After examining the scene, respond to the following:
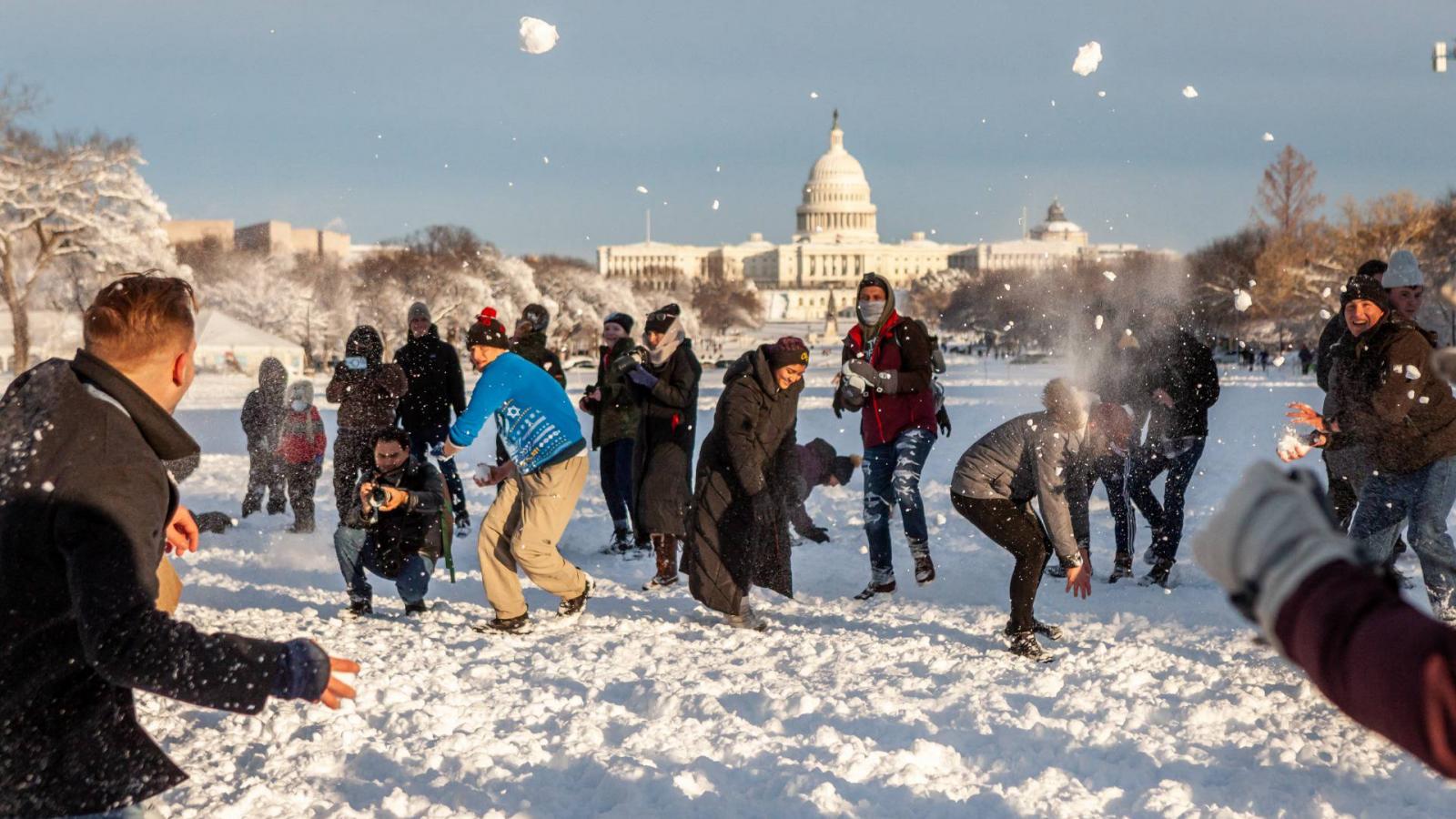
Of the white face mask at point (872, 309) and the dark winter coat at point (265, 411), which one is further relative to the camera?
the dark winter coat at point (265, 411)

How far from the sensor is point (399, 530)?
21.3 feet

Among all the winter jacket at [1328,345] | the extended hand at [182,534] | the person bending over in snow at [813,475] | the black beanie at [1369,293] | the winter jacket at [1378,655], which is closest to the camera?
the winter jacket at [1378,655]

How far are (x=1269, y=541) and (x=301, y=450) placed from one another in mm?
8625

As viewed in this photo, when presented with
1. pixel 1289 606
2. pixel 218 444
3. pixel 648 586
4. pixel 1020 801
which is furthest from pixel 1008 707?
pixel 218 444

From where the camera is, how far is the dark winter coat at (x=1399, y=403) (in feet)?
17.6

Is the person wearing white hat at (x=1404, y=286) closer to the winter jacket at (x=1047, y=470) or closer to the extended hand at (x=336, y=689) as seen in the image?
the winter jacket at (x=1047, y=470)

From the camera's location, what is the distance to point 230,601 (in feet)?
23.7

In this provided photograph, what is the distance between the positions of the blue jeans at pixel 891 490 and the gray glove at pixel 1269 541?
5.45m

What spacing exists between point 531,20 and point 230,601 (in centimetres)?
361

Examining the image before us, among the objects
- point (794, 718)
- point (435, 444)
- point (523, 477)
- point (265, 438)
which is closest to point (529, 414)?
point (523, 477)

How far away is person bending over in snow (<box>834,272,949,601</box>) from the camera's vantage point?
7.02 metres

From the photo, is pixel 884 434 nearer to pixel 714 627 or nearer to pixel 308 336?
pixel 714 627

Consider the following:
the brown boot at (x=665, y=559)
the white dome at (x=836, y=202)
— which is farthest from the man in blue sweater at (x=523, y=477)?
the white dome at (x=836, y=202)

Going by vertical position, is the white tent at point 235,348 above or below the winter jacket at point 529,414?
below
